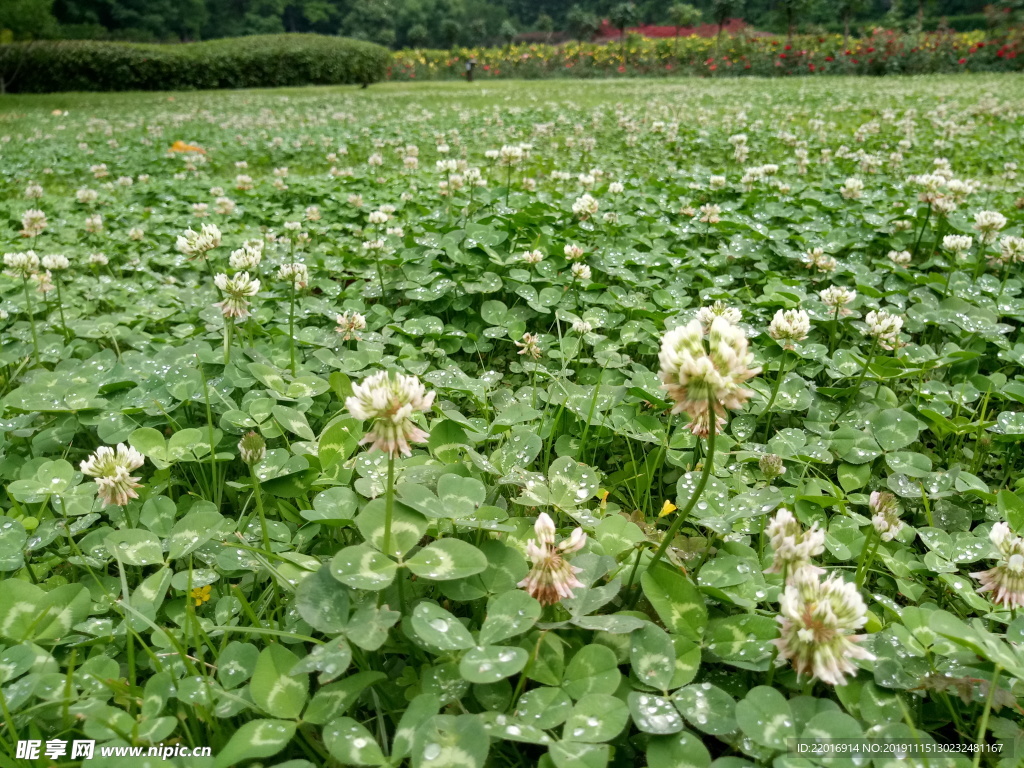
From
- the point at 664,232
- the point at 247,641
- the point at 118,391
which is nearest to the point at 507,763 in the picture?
the point at 247,641

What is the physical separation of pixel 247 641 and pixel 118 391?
1.00 meters

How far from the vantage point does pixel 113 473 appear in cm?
127

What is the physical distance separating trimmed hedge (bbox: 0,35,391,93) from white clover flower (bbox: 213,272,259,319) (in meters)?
18.9

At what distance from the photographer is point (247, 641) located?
111cm

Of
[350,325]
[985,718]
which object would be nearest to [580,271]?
[350,325]

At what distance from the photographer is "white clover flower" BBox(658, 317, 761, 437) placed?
90 cm

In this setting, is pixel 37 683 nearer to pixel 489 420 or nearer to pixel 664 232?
pixel 489 420

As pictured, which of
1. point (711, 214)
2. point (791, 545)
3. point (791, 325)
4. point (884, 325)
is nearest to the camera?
point (791, 545)

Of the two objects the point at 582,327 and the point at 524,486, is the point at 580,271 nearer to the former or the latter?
the point at 582,327

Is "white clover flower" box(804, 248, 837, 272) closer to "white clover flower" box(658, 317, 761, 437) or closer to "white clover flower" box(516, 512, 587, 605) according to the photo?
"white clover flower" box(658, 317, 761, 437)

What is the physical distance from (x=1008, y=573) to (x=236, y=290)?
165 centimetres

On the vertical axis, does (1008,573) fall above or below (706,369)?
below

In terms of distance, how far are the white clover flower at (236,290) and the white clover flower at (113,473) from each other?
49cm

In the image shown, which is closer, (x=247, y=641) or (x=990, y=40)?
(x=247, y=641)
